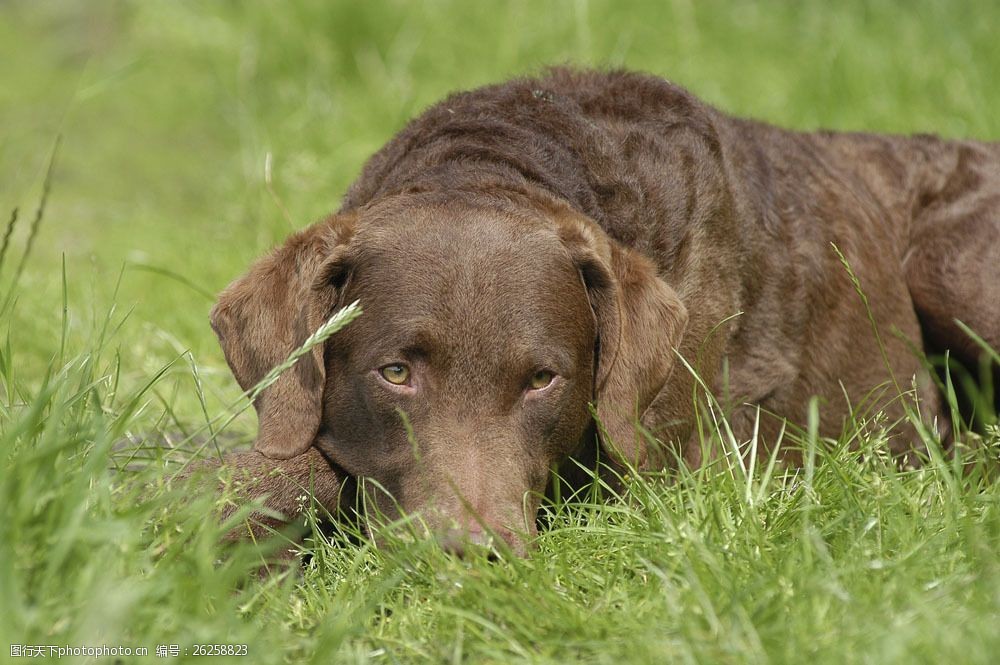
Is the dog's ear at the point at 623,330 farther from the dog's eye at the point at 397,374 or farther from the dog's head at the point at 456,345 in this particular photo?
the dog's eye at the point at 397,374

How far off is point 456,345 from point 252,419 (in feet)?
5.93

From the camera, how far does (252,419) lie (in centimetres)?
489

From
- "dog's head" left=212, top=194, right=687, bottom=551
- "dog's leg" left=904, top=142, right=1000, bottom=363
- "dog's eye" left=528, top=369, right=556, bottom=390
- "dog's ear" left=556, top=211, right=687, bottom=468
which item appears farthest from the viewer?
"dog's leg" left=904, top=142, right=1000, bottom=363

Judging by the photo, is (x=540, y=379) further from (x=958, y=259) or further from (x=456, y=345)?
(x=958, y=259)

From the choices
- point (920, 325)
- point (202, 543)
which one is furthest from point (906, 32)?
point (202, 543)

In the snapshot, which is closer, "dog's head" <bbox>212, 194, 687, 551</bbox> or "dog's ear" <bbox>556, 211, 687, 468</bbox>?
"dog's head" <bbox>212, 194, 687, 551</bbox>

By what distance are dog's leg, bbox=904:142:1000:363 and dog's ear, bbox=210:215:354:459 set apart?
7.71 feet

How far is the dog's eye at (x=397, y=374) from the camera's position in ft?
11.0

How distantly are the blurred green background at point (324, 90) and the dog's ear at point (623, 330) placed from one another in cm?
330

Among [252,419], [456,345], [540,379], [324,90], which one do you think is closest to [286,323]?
[456,345]

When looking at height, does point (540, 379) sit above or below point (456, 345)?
below

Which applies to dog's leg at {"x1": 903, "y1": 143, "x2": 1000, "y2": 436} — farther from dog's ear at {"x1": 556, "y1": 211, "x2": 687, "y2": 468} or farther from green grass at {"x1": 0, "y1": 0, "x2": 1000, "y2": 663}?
dog's ear at {"x1": 556, "y1": 211, "x2": 687, "y2": 468}

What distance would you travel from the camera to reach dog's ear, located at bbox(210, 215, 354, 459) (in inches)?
137

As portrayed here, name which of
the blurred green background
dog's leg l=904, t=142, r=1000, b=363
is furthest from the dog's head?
the blurred green background
